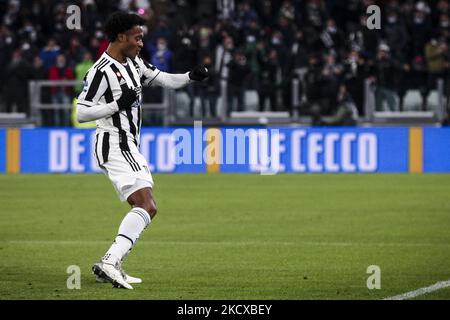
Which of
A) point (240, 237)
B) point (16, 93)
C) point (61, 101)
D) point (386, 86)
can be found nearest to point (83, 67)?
point (61, 101)

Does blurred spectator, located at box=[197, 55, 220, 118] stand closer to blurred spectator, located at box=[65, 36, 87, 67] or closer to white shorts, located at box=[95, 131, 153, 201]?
blurred spectator, located at box=[65, 36, 87, 67]

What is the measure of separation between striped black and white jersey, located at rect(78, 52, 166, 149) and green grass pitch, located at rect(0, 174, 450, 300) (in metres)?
1.35

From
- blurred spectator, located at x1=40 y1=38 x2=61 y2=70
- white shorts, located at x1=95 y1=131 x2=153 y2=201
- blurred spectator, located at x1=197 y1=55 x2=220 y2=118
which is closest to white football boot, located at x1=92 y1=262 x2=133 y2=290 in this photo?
white shorts, located at x1=95 y1=131 x2=153 y2=201

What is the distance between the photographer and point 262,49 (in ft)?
90.8

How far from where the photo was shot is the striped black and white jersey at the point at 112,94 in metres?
9.95

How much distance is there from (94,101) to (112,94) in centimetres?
18

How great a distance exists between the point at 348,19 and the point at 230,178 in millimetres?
7026

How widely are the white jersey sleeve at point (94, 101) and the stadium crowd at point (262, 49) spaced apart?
1612 cm

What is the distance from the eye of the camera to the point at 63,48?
28.5 metres

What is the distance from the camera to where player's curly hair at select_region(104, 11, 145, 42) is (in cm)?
1001
